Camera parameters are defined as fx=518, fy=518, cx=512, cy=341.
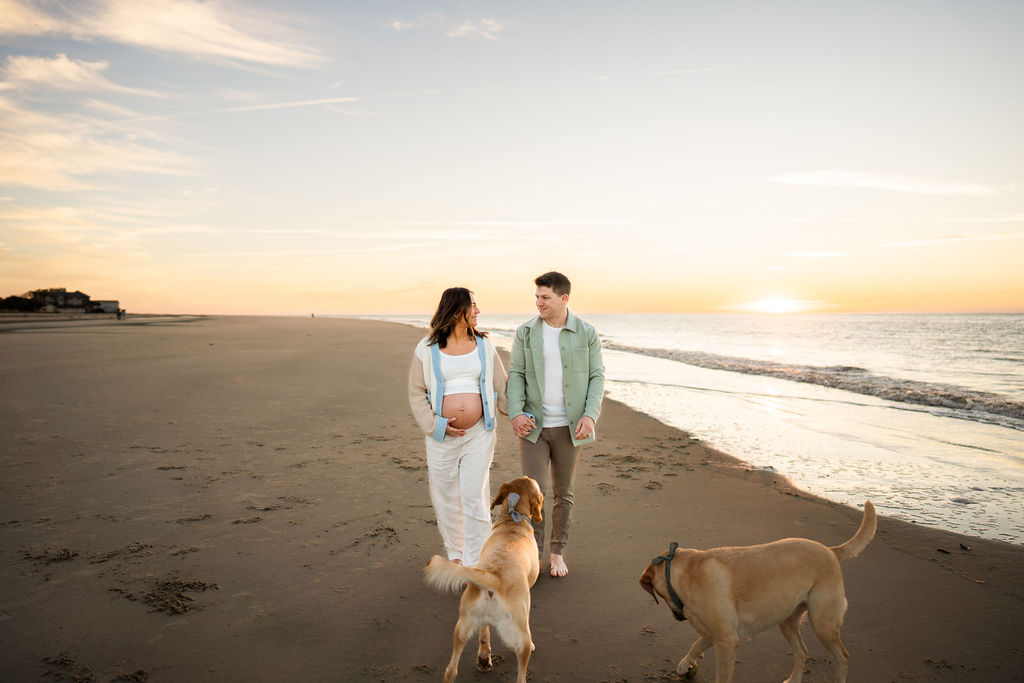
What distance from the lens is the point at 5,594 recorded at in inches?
151

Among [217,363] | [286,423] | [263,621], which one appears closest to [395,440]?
[286,423]

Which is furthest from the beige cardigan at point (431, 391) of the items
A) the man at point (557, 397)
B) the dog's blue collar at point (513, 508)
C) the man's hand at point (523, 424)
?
the dog's blue collar at point (513, 508)

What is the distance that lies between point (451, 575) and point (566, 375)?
2.13m

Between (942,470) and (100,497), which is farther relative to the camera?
(942,470)

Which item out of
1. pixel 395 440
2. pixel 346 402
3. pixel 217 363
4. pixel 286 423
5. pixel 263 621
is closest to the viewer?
pixel 263 621

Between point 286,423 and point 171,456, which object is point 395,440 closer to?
point 286,423

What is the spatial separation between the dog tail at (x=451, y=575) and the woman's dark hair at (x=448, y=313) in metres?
1.73

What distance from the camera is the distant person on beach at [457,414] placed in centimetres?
392

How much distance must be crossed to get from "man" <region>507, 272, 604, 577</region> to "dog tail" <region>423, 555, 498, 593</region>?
167cm

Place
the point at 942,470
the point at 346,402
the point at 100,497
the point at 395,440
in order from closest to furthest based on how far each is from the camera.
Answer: the point at 100,497 → the point at 942,470 → the point at 395,440 → the point at 346,402

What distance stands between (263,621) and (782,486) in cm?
590

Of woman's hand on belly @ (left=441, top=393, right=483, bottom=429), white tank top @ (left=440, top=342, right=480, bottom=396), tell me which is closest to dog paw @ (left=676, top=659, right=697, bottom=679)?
woman's hand on belly @ (left=441, top=393, right=483, bottom=429)

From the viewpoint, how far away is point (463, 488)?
3.98 meters

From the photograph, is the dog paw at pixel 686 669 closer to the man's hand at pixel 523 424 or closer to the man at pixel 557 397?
the man at pixel 557 397
